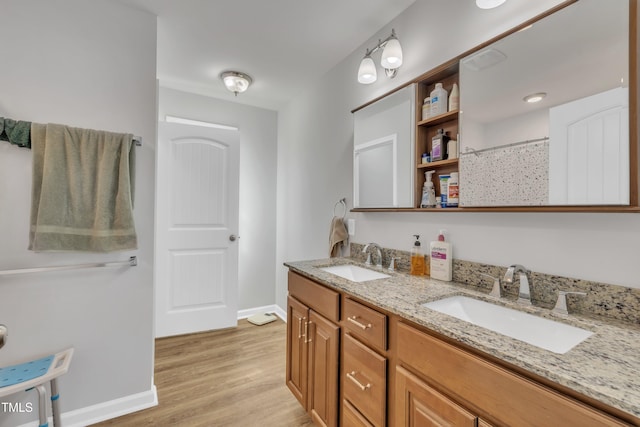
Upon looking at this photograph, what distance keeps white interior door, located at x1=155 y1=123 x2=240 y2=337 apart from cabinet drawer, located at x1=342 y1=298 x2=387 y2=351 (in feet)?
6.44

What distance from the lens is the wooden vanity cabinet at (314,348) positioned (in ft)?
4.55

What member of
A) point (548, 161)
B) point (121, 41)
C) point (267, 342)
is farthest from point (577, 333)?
point (121, 41)

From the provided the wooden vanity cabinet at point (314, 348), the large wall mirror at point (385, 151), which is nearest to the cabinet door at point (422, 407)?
the wooden vanity cabinet at point (314, 348)

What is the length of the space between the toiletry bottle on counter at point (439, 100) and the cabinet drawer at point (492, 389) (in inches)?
42.5

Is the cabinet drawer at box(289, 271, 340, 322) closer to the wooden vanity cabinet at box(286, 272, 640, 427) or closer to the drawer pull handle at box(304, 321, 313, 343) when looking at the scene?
the wooden vanity cabinet at box(286, 272, 640, 427)

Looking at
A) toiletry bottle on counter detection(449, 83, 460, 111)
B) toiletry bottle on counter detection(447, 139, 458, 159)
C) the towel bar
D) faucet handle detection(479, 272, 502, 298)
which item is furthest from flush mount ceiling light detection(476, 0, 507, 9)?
the towel bar

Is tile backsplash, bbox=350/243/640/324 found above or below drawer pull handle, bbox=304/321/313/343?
above

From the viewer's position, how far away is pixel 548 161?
1.04 m

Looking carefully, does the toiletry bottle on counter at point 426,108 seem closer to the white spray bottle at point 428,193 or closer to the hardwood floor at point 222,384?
the white spray bottle at point 428,193

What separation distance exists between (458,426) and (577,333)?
1.54ft

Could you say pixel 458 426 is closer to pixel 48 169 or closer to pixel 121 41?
pixel 48 169

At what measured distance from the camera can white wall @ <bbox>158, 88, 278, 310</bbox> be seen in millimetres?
3262

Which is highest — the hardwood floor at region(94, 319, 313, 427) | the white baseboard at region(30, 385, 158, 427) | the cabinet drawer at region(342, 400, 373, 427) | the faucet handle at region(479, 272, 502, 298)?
the faucet handle at region(479, 272, 502, 298)

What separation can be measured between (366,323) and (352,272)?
69 cm
